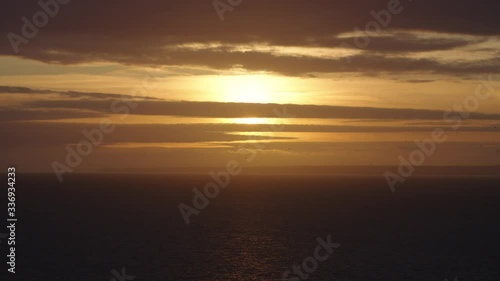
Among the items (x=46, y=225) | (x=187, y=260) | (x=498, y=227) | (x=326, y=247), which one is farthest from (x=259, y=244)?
(x=498, y=227)

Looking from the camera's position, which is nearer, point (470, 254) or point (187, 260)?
point (187, 260)

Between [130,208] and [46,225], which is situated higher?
[130,208]

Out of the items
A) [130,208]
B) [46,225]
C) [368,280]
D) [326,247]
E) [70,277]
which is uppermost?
[130,208]

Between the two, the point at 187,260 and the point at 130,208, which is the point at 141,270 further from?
the point at 130,208

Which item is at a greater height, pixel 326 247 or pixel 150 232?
pixel 150 232

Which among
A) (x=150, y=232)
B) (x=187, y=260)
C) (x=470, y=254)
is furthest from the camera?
(x=150, y=232)

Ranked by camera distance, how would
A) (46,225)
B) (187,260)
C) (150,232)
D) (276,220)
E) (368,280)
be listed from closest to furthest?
(368,280)
(187,260)
(150,232)
(46,225)
(276,220)

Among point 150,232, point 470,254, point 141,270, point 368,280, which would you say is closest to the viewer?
point 368,280

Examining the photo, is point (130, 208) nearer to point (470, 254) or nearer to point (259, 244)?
point (259, 244)

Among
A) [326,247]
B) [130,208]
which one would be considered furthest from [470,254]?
[130,208]
